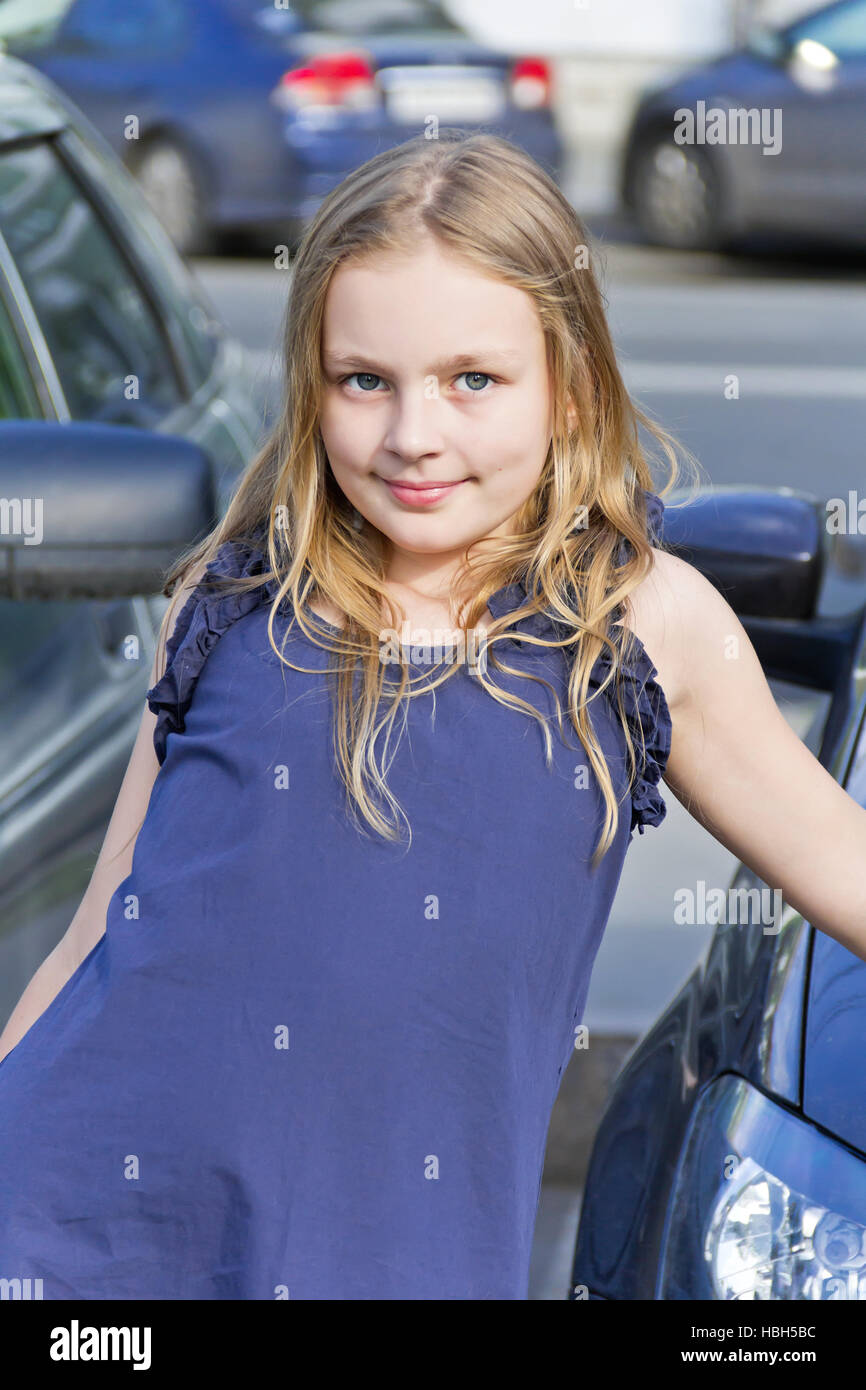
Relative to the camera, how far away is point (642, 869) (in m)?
3.83

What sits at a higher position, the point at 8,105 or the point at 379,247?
the point at 8,105

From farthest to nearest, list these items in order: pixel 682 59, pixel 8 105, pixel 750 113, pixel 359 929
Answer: pixel 682 59
pixel 750 113
pixel 8 105
pixel 359 929

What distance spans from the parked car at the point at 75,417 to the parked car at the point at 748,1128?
2.24 feet

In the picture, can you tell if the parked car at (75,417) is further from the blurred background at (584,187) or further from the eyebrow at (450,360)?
the eyebrow at (450,360)

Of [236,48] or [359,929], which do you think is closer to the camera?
[359,929]

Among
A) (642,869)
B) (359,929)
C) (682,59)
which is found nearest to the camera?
(359,929)

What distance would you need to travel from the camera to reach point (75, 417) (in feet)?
9.10

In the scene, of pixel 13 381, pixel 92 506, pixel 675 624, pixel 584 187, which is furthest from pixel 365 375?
pixel 584 187

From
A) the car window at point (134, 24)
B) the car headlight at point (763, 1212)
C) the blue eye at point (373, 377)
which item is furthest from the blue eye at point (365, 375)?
the car window at point (134, 24)

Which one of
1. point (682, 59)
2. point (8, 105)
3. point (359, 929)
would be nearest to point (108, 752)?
point (359, 929)

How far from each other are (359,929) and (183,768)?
22 cm

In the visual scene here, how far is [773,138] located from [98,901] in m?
9.75

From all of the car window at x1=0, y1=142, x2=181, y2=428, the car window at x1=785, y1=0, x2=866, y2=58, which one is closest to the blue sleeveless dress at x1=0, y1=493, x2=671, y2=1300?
the car window at x1=0, y1=142, x2=181, y2=428

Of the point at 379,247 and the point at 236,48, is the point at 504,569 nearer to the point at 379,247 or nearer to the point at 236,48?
the point at 379,247
